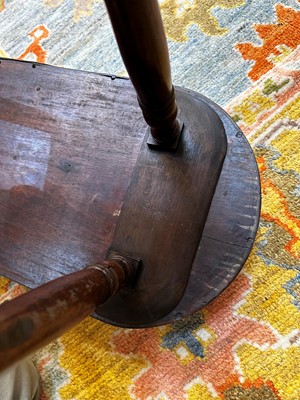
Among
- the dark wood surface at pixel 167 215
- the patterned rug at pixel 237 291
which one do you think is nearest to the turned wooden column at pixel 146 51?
the dark wood surface at pixel 167 215

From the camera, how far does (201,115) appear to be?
2.50ft

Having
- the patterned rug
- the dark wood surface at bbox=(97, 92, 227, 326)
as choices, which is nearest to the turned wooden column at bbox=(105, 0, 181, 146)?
the dark wood surface at bbox=(97, 92, 227, 326)

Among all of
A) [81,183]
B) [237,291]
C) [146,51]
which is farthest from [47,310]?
[237,291]

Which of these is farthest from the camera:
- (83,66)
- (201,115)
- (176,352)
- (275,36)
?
(83,66)

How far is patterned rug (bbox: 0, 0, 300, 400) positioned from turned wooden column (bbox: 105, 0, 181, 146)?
376 mm

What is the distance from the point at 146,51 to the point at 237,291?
53 cm

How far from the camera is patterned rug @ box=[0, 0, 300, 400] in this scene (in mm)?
830

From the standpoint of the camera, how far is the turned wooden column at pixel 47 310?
394 millimetres

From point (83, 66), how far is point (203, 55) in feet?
0.97

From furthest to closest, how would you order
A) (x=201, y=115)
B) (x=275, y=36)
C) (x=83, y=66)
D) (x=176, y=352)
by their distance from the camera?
(x=83, y=66), (x=275, y=36), (x=176, y=352), (x=201, y=115)

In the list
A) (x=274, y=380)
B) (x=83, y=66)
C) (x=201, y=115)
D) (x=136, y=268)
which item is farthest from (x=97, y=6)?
(x=274, y=380)

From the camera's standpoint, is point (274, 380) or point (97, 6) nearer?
point (274, 380)

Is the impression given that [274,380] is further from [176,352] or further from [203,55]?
[203,55]

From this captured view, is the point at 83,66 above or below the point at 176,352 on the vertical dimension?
above
